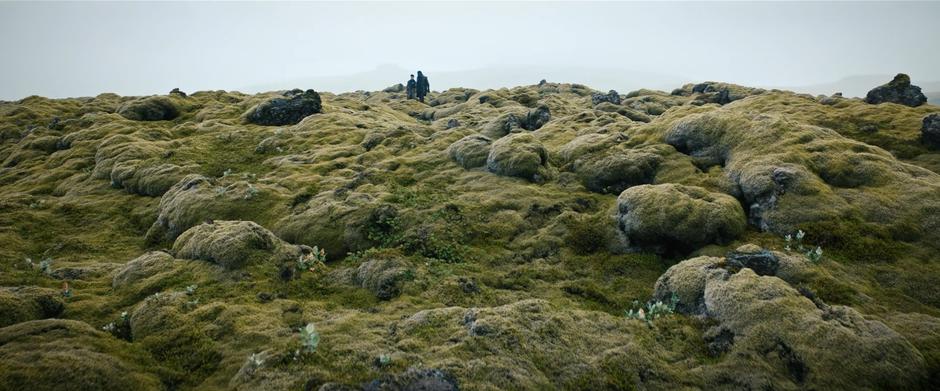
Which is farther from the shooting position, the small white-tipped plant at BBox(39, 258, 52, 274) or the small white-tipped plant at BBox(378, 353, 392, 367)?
the small white-tipped plant at BBox(39, 258, 52, 274)

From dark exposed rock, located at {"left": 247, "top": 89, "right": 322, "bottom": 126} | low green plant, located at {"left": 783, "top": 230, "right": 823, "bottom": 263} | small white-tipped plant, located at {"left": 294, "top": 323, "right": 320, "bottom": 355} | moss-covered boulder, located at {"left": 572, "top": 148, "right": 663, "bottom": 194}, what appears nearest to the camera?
small white-tipped plant, located at {"left": 294, "top": 323, "right": 320, "bottom": 355}

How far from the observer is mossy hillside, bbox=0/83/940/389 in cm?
1116

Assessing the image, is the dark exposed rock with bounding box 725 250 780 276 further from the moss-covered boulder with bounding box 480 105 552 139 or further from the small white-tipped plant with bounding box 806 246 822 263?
the moss-covered boulder with bounding box 480 105 552 139

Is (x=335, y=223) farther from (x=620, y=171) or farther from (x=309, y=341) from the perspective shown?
(x=620, y=171)

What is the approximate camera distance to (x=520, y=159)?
82.3 ft

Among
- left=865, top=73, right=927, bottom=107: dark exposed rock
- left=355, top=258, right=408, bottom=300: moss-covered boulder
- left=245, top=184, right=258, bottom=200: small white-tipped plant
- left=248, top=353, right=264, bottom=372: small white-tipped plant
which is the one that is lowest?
left=355, top=258, right=408, bottom=300: moss-covered boulder

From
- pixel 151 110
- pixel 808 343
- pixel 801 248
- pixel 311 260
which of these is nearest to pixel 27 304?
pixel 311 260

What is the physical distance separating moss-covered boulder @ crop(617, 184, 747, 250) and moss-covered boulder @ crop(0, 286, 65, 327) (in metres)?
18.9

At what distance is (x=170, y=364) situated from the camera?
437 inches

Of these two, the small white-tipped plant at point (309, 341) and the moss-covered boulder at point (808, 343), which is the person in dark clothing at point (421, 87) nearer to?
the small white-tipped plant at point (309, 341)

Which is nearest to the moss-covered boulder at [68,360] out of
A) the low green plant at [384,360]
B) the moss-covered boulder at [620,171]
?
the low green plant at [384,360]

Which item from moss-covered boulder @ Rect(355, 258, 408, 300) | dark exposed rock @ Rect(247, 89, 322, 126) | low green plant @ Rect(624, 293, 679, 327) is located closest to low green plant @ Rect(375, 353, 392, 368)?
moss-covered boulder @ Rect(355, 258, 408, 300)

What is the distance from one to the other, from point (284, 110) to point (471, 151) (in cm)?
2427

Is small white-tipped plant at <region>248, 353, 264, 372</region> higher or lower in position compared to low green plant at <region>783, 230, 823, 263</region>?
lower
